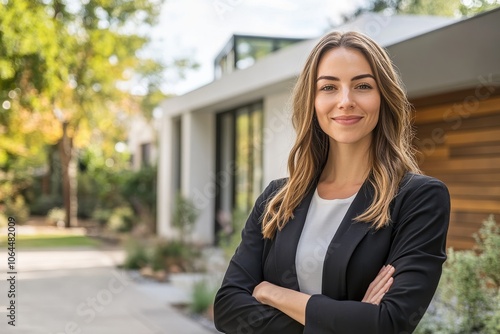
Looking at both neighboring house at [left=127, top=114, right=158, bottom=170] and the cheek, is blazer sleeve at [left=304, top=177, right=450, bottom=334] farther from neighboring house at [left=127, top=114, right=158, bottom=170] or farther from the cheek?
neighboring house at [left=127, top=114, right=158, bottom=170]

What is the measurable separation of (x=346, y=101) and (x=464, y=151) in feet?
18.6

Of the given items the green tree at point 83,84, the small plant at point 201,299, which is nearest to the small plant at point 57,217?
the green tree at point 83,84

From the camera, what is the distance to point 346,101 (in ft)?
6.48

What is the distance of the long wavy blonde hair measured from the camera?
1.97 meters

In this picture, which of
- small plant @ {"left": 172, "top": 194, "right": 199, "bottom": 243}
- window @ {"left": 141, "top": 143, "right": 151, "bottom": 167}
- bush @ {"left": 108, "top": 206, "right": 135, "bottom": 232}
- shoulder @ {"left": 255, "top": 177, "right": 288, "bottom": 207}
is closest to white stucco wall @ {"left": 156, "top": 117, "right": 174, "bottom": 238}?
bush @ {"left": 108, "top": 206, "right": 135, "bottom": 232}

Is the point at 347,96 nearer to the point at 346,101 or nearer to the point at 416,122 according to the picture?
the point at 346,101

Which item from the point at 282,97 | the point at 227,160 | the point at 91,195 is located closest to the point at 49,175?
the point at 91,195

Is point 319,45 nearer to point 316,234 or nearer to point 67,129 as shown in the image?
point 316,234

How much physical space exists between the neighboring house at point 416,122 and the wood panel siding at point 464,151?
0.01 metres

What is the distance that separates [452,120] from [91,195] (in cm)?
1758

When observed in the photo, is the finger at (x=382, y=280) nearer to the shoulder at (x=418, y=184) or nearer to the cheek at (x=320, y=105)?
the shoulder at (x=418, y=184)

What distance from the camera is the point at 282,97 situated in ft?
35.2

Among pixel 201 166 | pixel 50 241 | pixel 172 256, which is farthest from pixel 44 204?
pixel 172 256

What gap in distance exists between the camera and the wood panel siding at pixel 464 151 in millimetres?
6809
